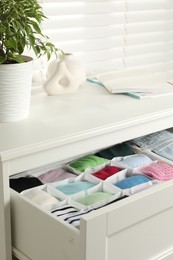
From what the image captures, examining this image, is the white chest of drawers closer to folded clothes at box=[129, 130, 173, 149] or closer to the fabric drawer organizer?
the fabric drawer organizer

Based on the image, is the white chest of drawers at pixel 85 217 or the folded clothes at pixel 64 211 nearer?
the white chest of drawers at pixel 85 217

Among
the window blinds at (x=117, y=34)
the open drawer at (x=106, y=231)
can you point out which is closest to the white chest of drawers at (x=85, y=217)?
the open drawer at (x=106, y=231)

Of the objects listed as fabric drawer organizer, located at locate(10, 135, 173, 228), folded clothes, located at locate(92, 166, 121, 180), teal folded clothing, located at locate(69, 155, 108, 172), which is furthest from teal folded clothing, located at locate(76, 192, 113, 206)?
teal folded clothing, located at locate(69, 155, 108, 172)

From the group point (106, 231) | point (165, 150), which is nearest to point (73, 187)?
point (106, 231)

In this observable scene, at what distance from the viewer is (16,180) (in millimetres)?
1408

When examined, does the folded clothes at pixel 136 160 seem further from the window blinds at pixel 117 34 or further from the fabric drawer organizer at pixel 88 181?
the window blinds at pixel 117 34

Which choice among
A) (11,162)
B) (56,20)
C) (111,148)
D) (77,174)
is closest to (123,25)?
(56,20)

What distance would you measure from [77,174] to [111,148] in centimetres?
25

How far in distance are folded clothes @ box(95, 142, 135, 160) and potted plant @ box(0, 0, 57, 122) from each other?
1.31 feet

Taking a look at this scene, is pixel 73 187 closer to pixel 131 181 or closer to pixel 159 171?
pixel 131 181

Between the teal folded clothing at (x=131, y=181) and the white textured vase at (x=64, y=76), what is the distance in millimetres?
407

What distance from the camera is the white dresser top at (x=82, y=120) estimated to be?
4.07ft

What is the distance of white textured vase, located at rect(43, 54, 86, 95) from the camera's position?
1596 millimetres

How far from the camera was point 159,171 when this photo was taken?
1439 millimetres
